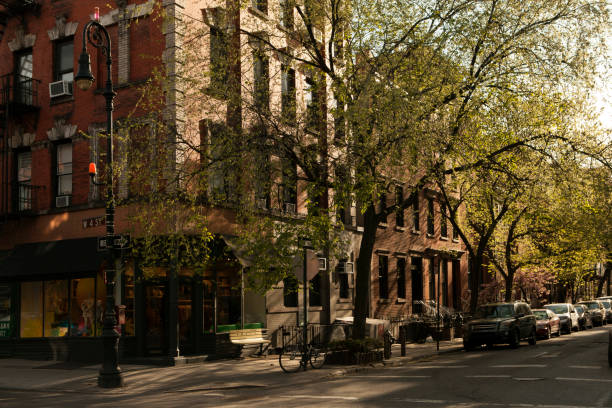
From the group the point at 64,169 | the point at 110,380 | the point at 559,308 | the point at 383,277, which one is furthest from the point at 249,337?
the point at 559,308

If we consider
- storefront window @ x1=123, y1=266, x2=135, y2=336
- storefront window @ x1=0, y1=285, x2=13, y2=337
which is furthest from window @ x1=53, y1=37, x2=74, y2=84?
storefront window @ x1=0, y1=285, x2=13, y2=337

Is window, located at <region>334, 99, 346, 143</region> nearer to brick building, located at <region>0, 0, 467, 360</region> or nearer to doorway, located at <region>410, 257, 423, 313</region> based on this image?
brick building, located at <region>0, 0, 467, 360</region>

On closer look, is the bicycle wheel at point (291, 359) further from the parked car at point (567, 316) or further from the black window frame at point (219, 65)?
the parked car at point (567, 316)

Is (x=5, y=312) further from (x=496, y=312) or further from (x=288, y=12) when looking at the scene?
(x=496, y=312)

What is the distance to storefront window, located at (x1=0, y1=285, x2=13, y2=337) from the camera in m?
22.6

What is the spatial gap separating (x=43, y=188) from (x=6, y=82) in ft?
14.2

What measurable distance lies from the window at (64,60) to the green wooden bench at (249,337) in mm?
9982

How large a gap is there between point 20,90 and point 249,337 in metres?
11.5

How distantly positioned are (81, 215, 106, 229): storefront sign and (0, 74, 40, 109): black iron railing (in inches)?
199

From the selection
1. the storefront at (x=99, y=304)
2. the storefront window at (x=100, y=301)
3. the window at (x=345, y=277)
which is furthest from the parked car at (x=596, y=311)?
the storefront window at (x=100, y=301)

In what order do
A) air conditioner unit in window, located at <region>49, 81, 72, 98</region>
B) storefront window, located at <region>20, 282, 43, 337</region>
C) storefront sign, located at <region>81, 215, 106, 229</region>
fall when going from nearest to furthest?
storefront sign, located at <region>81, 215, 106, 229</region> → storefront window, located at <region>20, 282, 43, 337</region> → air conditioner unit in window, located at <region>49, 81, 72, 98</region>

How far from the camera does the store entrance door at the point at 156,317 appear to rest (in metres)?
20.3

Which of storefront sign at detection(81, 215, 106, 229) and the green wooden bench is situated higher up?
storefront sign at detection(81, 215, 106, 229)

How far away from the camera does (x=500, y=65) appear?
19.1 meters
